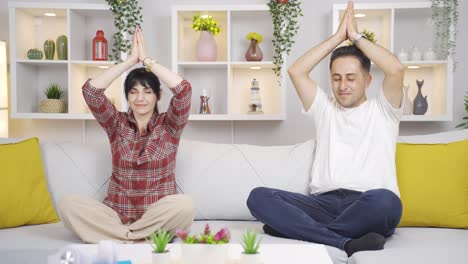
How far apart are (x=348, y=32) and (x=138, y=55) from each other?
1.00 m

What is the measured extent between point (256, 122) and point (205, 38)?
73cm

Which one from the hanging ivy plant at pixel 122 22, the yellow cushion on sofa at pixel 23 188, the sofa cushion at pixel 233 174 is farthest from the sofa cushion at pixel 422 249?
the hanging ivy plant at pixel 122 22

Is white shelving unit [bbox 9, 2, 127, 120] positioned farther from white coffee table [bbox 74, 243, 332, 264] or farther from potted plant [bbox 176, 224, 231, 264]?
potted plant [bbox 176, 224, 231, 264]

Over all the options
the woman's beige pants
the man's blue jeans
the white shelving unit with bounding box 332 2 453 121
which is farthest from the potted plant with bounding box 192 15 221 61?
the woman's beige pants

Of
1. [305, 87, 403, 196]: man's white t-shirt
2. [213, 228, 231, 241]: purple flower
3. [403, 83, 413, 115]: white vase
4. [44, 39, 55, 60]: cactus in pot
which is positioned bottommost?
[213, 228, 231, 241]: purple flower

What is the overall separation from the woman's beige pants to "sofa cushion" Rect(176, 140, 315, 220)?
362 millimetres

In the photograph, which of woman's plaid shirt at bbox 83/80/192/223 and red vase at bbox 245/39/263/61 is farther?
red vase at bbox 245/39/263/61

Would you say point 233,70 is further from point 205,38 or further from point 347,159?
point 347,159

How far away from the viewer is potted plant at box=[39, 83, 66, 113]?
3.89 m

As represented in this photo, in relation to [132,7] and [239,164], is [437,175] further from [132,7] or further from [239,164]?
[132,7]

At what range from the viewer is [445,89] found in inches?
143

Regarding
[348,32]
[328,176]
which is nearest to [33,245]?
[328,176]

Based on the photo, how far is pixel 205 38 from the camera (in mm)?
3871

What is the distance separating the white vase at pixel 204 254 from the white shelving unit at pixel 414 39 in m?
2.51
